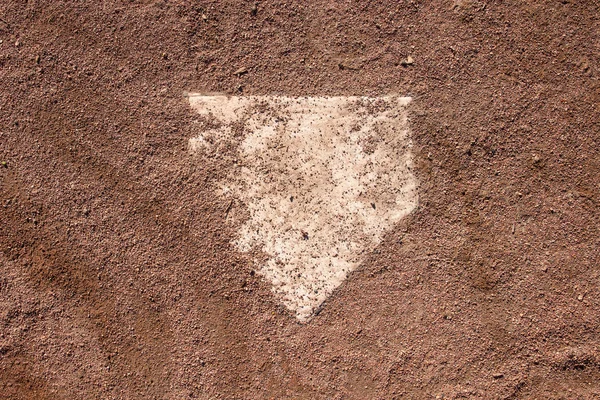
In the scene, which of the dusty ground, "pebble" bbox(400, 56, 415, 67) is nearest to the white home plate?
the dusty ground

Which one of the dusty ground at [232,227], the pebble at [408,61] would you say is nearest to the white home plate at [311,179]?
the dusty ground at [232,227]

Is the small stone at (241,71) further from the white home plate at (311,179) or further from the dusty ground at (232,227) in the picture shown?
the white home plate at (311,179)

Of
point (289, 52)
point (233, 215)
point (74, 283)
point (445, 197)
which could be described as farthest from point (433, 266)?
point (74, 283)

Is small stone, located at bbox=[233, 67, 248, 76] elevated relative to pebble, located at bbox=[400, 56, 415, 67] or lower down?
elevated

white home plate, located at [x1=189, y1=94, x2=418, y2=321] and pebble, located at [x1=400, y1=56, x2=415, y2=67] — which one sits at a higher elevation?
pebble, located at [x1=400, y1=56, x2=415, y2=67]

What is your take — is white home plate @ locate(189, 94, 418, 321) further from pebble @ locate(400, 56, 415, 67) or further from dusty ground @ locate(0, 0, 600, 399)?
pebble @ locate(400, 56, 415, 67)

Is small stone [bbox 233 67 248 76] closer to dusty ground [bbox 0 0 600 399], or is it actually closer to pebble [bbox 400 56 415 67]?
dusty ground [bbox 0 0 600 399]
